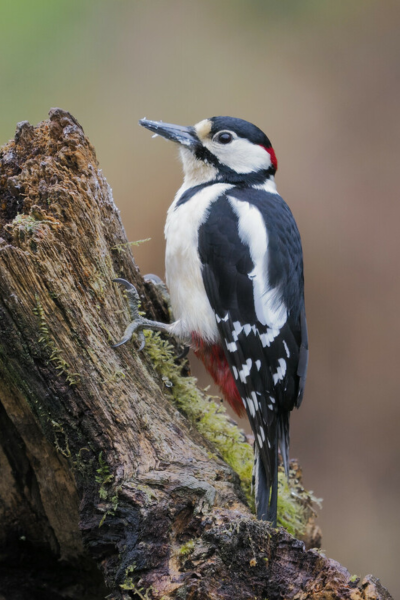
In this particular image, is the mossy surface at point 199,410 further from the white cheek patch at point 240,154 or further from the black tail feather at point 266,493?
the white cheek patch at point 240,154

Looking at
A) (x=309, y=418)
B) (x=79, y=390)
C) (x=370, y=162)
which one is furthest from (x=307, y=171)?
(x=79, y=390)

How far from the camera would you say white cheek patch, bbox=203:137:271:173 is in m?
2.46

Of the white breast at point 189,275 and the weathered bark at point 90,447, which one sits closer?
the weathered bark at point 90,447

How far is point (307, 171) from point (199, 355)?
7.38 ft

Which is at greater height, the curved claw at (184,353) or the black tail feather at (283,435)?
the curved claw at (184,353)

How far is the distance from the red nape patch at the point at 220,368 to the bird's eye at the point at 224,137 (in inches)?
30.6

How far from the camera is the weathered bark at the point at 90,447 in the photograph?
149 centimetres

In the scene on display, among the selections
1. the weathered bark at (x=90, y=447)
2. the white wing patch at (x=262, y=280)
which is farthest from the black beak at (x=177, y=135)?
the weathered bark at (x=90, y=447)

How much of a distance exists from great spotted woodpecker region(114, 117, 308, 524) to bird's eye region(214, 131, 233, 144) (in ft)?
0.72

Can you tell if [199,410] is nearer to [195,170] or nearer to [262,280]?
[262,280]

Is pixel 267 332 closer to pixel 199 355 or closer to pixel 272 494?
pixel 199 355

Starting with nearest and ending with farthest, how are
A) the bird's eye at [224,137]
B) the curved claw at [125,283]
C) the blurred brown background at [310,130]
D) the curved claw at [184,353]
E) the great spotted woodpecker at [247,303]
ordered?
the curved claw at [125,283]
the great spotted woodpecker at [247,303]
the curved claw at [184,353]
the bird's eye at [224,137]
the blurred brown background at [310,130]

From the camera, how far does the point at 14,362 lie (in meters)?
1.67

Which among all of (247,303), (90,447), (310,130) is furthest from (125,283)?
(310,130)
